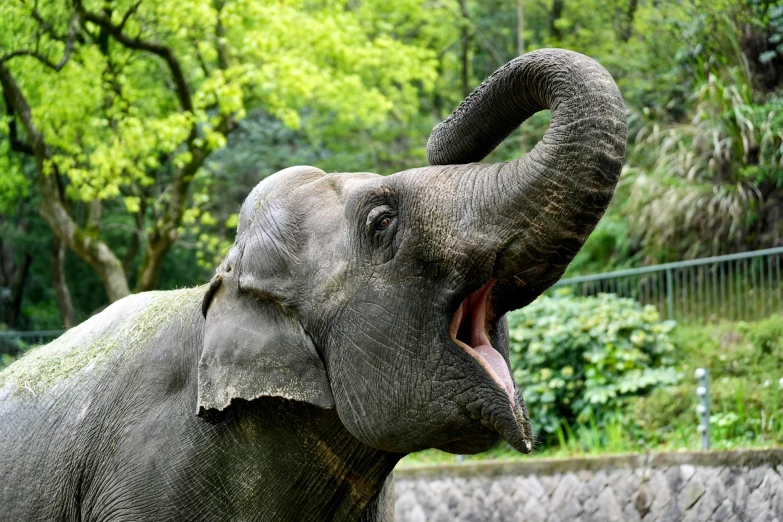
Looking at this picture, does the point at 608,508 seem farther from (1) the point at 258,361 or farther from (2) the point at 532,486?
(1) the point at 258,361

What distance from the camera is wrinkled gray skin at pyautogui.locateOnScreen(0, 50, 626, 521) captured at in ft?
9.37

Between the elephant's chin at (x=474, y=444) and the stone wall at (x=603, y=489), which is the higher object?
the elephant's chin at (x=474, y=444)

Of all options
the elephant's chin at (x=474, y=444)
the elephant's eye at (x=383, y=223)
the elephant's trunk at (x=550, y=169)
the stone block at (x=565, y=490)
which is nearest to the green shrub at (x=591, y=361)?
the stone block at (x=565, y=490)

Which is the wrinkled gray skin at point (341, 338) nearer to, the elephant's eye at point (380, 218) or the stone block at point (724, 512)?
the elephant's eye at point (380, 218)

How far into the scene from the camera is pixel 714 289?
11227 millimetres

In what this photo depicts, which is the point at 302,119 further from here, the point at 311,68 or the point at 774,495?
the point at 774,495

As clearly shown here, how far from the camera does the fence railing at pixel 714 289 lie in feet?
35.9

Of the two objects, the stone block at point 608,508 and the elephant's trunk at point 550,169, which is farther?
the stone block at point 608,508

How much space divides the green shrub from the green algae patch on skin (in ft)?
23.4

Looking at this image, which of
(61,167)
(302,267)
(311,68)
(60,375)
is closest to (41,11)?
(61,167)

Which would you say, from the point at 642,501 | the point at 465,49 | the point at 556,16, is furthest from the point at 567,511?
the point at 556,16

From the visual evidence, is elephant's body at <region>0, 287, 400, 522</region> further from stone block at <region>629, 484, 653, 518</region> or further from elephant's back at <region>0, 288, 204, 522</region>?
stone block at <region>629, 484, 653, 518</region>

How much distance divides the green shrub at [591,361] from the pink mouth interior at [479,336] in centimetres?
761

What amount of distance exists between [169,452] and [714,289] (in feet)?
29.2
